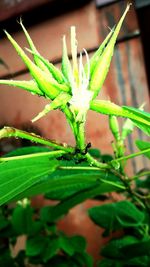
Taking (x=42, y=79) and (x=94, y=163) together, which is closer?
(x=42, y=79)

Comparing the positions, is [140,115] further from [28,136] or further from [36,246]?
[36,246]

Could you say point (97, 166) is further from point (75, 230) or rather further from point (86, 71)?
point (75, 230)

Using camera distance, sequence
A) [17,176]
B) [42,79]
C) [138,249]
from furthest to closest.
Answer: [138,249]
[17,176]
[42,79]

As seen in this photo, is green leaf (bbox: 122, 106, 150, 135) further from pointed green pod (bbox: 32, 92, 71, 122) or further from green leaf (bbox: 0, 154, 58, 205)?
green leaf (bbox: 0, 154, 58, 205)

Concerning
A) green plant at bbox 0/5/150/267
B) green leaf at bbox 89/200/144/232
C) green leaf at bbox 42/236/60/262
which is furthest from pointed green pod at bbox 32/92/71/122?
green leaf at bbox 42/236/60/262

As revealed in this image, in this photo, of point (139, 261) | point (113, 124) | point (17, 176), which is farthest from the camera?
point (139, 261)

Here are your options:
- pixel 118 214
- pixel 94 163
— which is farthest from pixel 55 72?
pixel 118 214
